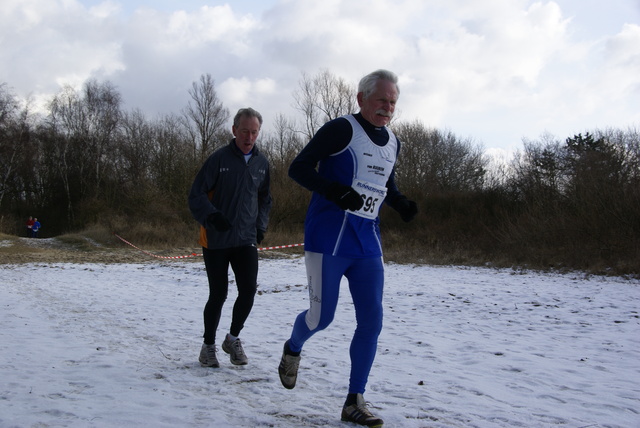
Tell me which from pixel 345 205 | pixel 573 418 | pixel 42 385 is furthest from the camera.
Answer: pixel 42 385

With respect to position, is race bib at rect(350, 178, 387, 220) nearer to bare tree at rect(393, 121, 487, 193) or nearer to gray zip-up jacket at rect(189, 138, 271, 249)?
gray zip-up jacket at rect(189, 138, 271, 249)

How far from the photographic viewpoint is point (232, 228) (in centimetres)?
405

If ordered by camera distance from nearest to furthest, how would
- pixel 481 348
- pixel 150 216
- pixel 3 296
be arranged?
pixel 481 348 → pixel 3 296 → pixel 150 216

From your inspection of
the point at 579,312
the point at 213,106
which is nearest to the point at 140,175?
the point at 213,106

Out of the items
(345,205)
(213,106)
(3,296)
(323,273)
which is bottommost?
(3,296)

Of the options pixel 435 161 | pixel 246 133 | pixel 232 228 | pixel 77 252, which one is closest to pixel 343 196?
pixel 232 228

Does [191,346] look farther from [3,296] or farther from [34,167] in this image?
[34,167]

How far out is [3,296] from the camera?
8.52 m

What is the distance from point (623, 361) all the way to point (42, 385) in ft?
16.3

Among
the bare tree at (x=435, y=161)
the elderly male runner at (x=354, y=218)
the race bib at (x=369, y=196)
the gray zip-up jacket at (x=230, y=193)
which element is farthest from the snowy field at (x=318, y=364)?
the bare tree at (x=435, y=161)

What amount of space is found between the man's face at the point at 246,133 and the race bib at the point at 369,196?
142cm

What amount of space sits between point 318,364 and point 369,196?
1872 millimetres

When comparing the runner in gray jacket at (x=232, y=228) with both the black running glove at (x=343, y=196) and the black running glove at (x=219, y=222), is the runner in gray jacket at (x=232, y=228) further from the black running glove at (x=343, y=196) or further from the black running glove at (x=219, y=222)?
the black running glove at (x=343, y=196)

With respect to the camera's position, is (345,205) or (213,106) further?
(213,106)
